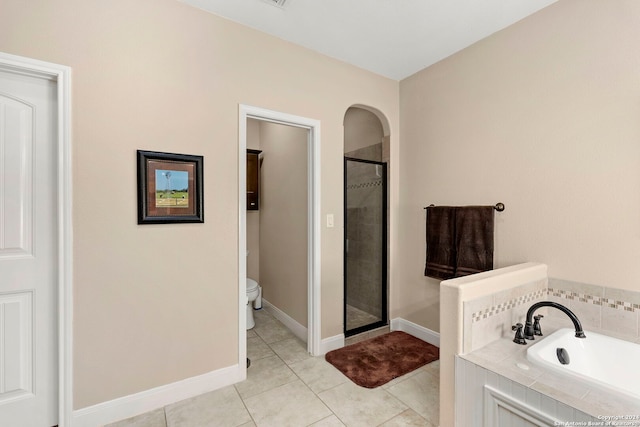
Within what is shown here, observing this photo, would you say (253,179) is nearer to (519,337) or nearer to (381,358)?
(381,358)

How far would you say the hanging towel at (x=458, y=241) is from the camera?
2.29 m

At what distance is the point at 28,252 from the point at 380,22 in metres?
2.70

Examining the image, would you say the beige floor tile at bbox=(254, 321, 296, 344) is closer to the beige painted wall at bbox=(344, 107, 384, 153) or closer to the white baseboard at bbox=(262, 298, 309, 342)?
the white baseboard at bbox=(262, 298, 309, 342)

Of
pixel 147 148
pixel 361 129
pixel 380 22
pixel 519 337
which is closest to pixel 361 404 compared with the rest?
pixel 519 337

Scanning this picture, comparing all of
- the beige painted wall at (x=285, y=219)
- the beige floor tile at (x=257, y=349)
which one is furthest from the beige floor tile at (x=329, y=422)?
the beige painted wall at (x=285, y=219)

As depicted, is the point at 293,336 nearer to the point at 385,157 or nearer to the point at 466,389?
the point at 466,389

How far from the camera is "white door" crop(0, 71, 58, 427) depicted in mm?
1557

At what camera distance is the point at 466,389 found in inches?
58.5

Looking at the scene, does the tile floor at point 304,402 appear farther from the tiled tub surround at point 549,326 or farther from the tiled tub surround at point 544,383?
the tiled tub surround at point 549,326

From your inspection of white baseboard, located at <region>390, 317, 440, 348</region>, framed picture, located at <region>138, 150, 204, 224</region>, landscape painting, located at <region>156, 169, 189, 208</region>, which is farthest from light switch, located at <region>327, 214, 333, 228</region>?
white baseboard, located at <region>390, 317, 440, 348</region>

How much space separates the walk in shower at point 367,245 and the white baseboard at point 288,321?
1.52ft

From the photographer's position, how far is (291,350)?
8.55ft

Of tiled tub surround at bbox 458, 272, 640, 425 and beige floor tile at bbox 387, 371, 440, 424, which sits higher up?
tiled tub surround at bbox 458, 272, 640, 425

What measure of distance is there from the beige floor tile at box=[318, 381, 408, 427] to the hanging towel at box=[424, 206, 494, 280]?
3.80 feet
